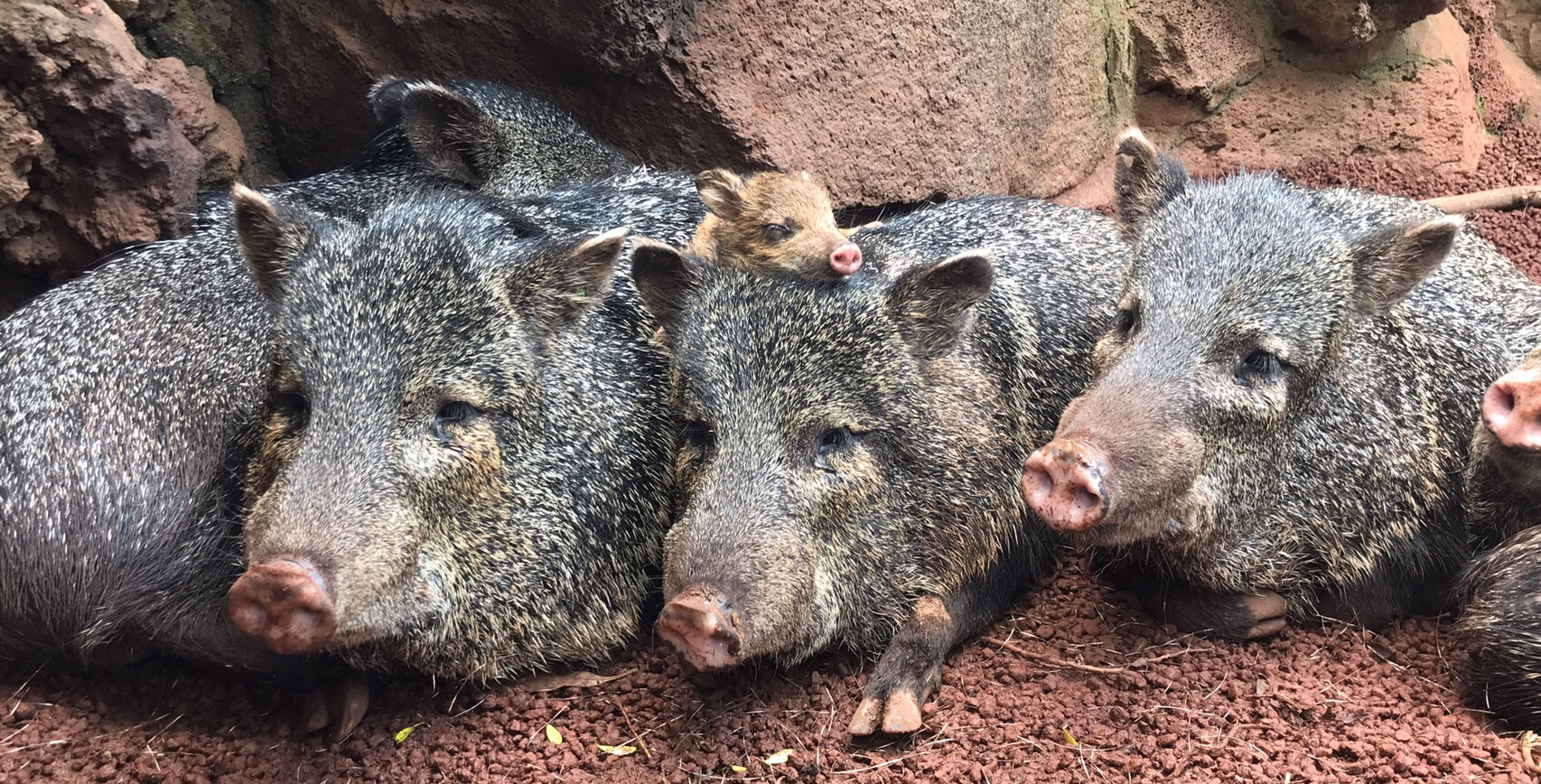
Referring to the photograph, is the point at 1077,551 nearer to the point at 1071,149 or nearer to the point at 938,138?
the point at 938,138

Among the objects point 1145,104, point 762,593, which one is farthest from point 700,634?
point 1145,104

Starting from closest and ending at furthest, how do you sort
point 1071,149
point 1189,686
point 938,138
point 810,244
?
point 1189,686 < point 810,244 < point 938,138 < point 1071,149

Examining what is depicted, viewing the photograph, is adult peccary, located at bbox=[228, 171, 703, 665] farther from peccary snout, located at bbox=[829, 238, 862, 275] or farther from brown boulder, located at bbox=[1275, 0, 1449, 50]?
brown boulder, located at bbox=[1275, 0, 1449, 50]

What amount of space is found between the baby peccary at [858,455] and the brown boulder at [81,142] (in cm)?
170

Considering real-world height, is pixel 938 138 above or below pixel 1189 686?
above

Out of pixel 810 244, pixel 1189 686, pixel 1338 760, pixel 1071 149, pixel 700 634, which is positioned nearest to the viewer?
pixel 700 634

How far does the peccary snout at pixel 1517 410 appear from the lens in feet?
10.4

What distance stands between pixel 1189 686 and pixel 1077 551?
671mm

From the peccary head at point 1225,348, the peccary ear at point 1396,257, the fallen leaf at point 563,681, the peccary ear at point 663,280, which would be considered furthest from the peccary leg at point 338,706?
the peccary ear at point 1396,257

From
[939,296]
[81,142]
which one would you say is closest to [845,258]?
[939,296]

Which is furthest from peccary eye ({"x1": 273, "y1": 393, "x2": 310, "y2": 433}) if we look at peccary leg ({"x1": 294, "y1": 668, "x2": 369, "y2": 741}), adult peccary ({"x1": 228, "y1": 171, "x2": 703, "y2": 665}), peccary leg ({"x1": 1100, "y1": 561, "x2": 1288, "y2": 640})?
peccary leg ({"x1": 1100, "y1": 561, "x2": 1288, "y2": 640})

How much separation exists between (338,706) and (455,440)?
83cm

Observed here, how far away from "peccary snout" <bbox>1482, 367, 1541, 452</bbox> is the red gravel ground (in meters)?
0.71

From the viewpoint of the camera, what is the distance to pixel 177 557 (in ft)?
11.2
